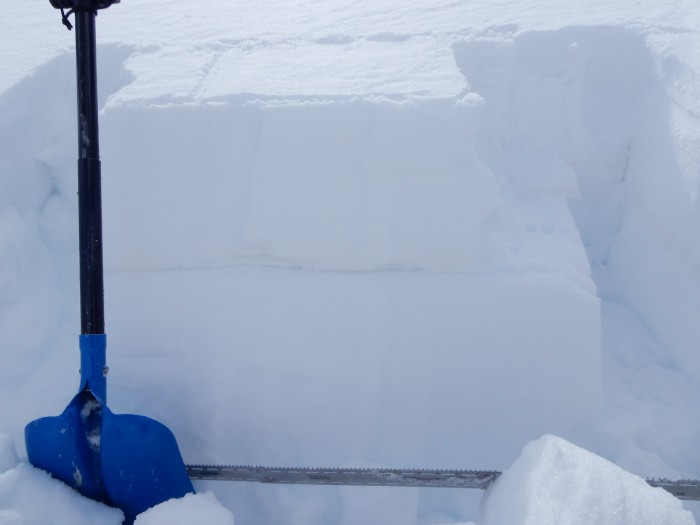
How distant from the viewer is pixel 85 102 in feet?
4.51

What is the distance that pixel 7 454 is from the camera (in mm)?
1441

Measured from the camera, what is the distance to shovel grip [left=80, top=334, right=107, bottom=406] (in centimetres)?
137

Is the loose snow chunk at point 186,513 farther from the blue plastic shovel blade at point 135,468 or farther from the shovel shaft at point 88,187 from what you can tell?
the shovel shaft at point 88,187

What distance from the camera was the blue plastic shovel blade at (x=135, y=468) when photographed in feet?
4.44

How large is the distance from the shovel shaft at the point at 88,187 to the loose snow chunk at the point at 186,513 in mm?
384

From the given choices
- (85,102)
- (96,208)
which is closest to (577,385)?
(96,208)

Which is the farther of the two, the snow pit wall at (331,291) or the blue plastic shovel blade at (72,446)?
the snow pit wall at (331,291)

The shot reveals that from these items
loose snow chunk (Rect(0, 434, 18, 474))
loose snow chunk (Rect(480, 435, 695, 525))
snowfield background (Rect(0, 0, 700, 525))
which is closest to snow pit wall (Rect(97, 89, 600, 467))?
snowfield background (Rect(0, 0, 700, 525))

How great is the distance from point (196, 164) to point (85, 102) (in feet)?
0.86

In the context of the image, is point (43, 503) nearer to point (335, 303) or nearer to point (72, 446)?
point (72, 446)

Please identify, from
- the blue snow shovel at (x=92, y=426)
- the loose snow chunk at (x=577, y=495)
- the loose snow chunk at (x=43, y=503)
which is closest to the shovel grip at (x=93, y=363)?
the blue snow shovel at (x=92, y=426)

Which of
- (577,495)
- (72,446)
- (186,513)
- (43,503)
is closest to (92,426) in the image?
(72,446)

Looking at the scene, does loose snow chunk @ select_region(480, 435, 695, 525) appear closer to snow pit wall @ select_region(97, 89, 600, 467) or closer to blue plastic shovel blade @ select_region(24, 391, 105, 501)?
snow pit wall @ select_region(97, 89, 600, 467)

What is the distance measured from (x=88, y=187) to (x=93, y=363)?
1.18 ft
